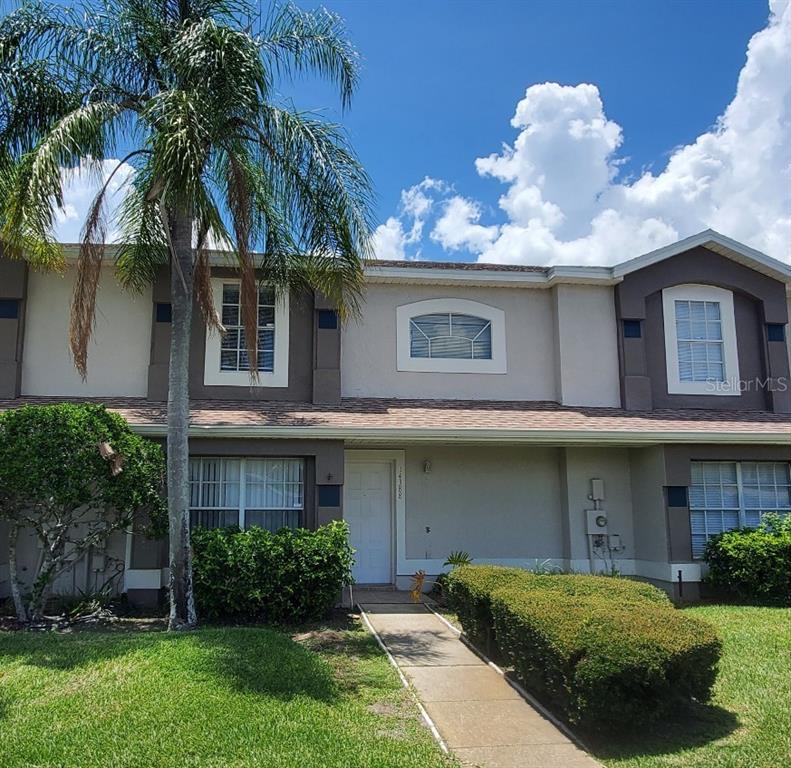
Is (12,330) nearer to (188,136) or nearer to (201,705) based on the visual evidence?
(188,136)

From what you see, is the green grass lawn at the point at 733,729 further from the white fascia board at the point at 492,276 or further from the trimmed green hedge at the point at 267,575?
the white fascia board at the point at 492,276

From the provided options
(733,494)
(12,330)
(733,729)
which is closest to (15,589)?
(12,330)

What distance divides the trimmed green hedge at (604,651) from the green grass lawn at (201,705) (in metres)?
1.24

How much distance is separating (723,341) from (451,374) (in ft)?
17.5

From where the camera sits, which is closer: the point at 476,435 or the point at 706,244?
the point at 476,435

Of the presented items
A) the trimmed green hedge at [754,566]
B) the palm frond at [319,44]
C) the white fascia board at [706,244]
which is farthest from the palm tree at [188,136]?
the trimmed green hedge at [754,566]

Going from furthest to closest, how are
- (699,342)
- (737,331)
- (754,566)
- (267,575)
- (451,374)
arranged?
(737,331) < (699,342) < (451,374) < (754,566) < (267,575)

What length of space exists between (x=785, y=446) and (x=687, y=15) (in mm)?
7328

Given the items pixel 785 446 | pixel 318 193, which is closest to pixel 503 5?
pixel 318 193

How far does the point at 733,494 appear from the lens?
13219mm

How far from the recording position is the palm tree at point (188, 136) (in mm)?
9273

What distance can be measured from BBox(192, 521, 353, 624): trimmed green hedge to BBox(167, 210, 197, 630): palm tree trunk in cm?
47

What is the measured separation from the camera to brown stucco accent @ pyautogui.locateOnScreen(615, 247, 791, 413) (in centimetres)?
1416

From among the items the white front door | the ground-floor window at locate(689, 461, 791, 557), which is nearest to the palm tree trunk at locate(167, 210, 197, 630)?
the white front door
